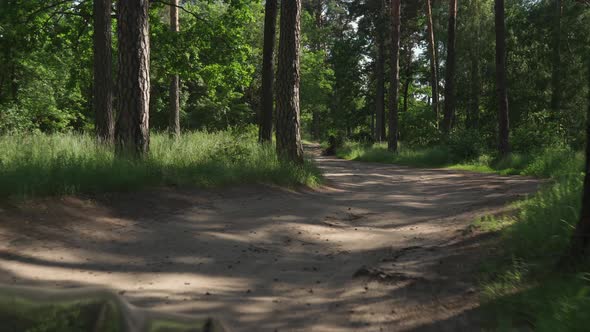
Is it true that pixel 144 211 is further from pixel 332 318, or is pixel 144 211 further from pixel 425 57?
pixel 425 57

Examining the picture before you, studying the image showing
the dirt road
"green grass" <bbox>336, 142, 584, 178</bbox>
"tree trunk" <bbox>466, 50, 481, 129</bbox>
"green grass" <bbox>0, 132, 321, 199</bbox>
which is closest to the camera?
the dirt road

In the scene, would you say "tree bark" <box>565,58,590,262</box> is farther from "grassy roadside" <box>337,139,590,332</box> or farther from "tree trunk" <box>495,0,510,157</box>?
"tree trunk" <box>495,0,510,157</box>

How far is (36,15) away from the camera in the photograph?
17.2 meters

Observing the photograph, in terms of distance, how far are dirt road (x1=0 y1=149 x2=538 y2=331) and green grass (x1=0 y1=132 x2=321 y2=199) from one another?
A: 0.35m

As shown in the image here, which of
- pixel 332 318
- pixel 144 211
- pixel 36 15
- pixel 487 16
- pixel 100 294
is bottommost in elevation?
pixel 332 318

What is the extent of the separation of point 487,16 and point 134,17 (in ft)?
129

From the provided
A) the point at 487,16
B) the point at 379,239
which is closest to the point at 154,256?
the point at 379,239

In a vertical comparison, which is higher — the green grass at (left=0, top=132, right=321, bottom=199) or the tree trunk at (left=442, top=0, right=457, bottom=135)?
the tree trunk at (left=442, top=0, right=457, bottom=135)

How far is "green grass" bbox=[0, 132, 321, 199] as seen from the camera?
727 cm

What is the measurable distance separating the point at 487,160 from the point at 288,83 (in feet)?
41.4

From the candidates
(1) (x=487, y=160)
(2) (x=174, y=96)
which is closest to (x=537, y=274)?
(1) (x=487, y=160)

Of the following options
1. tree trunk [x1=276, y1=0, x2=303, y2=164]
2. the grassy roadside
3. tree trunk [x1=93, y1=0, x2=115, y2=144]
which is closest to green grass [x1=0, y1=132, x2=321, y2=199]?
tree trunk [x1=276, y1=0, x2=303, y2=164]

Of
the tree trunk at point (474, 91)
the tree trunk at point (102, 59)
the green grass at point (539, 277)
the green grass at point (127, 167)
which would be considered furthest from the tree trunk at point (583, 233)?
the tree trunk at point (474, 91)

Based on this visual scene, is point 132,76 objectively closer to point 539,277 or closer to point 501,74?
point 539,277
